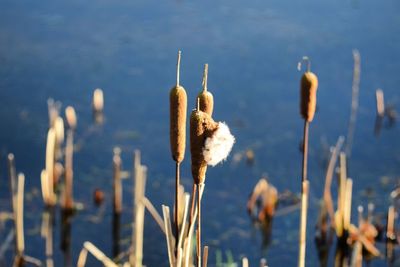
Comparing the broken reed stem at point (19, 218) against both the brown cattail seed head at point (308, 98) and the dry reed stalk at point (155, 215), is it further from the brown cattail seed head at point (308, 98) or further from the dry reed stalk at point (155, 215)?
the brown cattail seed head at point (308, 98)

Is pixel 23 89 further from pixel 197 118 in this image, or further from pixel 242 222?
pixel 197 118

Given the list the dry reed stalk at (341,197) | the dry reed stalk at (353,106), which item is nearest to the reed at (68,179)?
the dry reed stalk at (341,197)

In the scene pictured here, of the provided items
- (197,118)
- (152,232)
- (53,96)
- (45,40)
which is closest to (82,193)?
(152,232)

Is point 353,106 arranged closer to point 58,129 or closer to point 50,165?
point 58,129

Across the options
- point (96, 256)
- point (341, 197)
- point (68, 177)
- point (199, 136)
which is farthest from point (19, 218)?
point (199, 136)

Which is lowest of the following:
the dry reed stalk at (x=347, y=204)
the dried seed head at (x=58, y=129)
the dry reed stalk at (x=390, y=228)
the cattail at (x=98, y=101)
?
the dry reed stalk at (x=390, y=228)

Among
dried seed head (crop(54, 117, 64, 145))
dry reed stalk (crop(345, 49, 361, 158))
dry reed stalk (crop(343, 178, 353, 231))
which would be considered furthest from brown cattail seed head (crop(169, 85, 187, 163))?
dry reed stalk (crop(345, 49, 361, 158))

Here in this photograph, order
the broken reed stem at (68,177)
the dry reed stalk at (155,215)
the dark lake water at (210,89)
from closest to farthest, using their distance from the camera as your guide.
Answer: the dry reed stalk at (155,215) < the broken reed stem at (68,177) < the dark lake water at (210,89)

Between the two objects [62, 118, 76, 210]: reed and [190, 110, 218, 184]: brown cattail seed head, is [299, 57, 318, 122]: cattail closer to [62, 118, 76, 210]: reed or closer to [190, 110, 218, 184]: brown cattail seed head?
[190, 110, 218, 184]: brown cattail seed head
